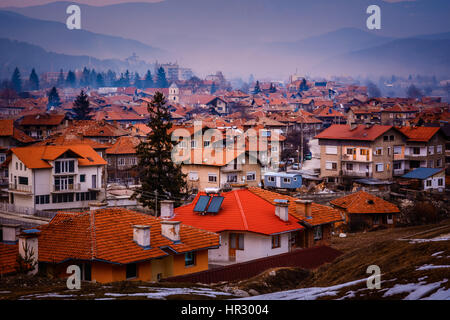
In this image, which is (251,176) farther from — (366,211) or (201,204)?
(201,204)

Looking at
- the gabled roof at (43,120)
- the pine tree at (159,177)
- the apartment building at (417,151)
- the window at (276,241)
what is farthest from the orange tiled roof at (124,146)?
the window at (276,241)

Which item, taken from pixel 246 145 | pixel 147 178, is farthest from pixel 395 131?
pixel 147 178

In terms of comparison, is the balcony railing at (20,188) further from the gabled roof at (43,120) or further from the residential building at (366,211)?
the gabled roof at (43,120)

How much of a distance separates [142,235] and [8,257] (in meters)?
3.68

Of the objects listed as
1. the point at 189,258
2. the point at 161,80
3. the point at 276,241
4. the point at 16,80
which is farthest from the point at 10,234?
the point at 161,80

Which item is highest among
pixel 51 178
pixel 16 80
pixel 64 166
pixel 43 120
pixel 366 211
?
pixel 16 80

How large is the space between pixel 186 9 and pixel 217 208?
13880cm

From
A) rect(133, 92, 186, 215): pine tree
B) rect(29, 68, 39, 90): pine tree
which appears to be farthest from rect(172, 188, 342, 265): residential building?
rect(29, 68, 39, 90): pine tree

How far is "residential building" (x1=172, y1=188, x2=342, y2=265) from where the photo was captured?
2175 centimetres

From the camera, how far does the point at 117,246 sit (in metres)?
16.7

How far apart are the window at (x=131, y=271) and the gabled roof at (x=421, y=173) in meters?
37.3

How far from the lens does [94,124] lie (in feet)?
223

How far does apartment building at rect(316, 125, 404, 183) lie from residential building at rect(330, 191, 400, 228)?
42.5ft

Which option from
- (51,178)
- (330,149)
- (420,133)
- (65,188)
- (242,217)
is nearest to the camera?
(242,217)
